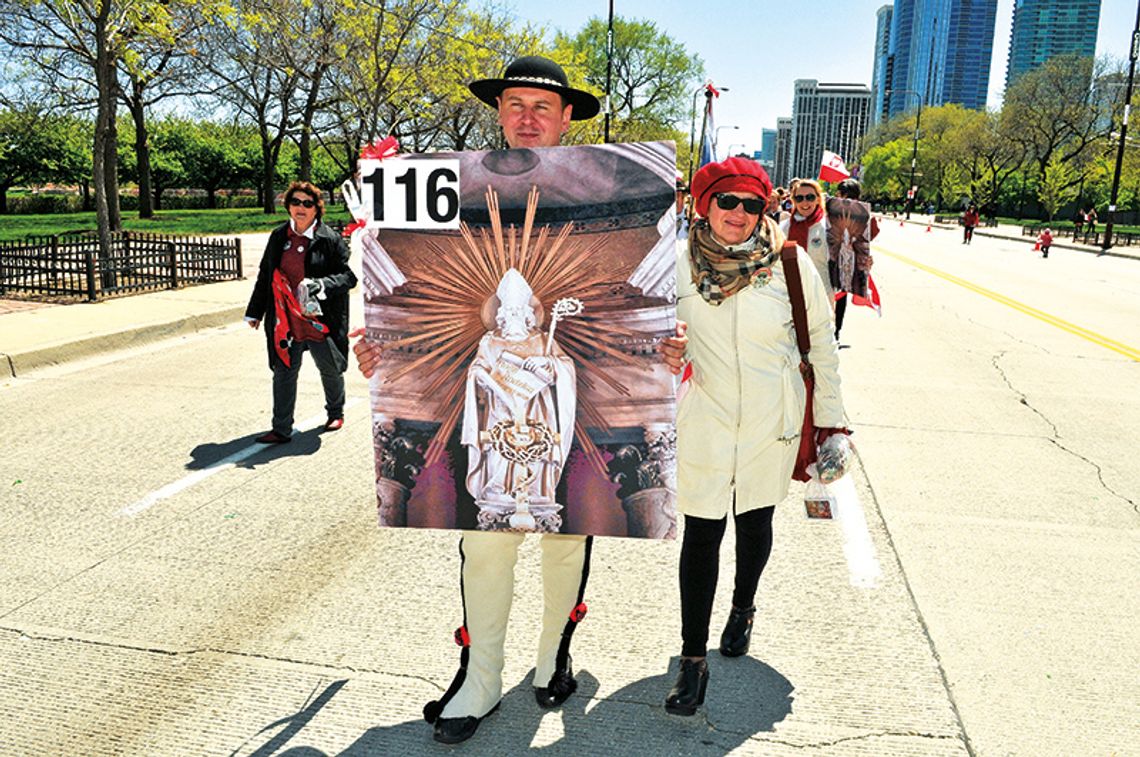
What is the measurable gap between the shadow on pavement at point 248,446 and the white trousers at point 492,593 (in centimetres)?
362

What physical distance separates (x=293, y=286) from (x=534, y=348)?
4572mm

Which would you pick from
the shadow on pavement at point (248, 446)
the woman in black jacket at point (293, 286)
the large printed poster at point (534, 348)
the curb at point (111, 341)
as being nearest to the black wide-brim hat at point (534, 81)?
the large printed poster at point (534, 348)

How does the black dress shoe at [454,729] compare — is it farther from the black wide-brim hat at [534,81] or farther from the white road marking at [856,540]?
the black wide-brim hat at [534,81]

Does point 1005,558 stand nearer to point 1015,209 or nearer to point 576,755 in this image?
point 576,755

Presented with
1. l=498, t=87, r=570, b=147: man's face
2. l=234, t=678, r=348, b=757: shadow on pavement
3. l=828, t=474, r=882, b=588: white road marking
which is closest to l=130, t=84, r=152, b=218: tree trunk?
l=828, t=474, r=882, b=588: white road marking

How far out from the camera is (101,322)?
11445 mm

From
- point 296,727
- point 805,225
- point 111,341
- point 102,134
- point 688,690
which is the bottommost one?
point 296,727

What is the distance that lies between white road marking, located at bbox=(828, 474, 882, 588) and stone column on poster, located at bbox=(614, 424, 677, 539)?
1.37 m

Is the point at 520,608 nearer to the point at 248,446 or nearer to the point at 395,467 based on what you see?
the point at 395,467

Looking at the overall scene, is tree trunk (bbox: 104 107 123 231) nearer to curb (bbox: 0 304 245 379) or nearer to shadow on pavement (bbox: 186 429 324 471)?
curb (bbox: 0 304 245 379)

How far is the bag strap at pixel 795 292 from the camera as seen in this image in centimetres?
329

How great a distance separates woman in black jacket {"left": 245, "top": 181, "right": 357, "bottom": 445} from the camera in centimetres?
689

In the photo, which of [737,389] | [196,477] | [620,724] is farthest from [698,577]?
[196,477]

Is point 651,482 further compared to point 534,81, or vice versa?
point 534,81
